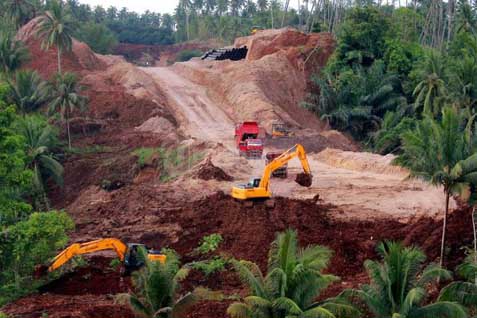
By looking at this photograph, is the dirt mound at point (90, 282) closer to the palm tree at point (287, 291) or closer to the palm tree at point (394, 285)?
the palm tree at point (287, 291)

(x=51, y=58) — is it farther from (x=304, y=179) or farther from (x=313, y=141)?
(x=304, y=179)

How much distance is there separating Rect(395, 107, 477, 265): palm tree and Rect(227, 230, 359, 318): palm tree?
6.91 metres

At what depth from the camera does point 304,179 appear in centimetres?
3631

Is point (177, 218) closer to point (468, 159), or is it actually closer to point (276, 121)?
point (468, 159)

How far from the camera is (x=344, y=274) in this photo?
1027 inches

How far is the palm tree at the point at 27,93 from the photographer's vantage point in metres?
53.2

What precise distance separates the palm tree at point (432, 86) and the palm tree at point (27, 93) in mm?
27604

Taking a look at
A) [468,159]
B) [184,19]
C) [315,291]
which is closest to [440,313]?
[315,291]

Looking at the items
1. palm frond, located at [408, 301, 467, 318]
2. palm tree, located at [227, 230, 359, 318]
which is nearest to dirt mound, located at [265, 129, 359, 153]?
palm tree, located at [227, 230, 359, 318]

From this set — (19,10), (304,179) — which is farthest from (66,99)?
(19,10)

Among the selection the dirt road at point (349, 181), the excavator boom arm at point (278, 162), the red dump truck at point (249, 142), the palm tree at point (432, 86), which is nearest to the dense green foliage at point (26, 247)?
the excavator boom arm at point (278, 162)

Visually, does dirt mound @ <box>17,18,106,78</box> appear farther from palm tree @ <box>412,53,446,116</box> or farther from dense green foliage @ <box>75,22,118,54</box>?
palm tree @ <box>412,53,446,116</box>

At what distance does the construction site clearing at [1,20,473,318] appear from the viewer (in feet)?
89.1

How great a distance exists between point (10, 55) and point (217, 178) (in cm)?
2915
